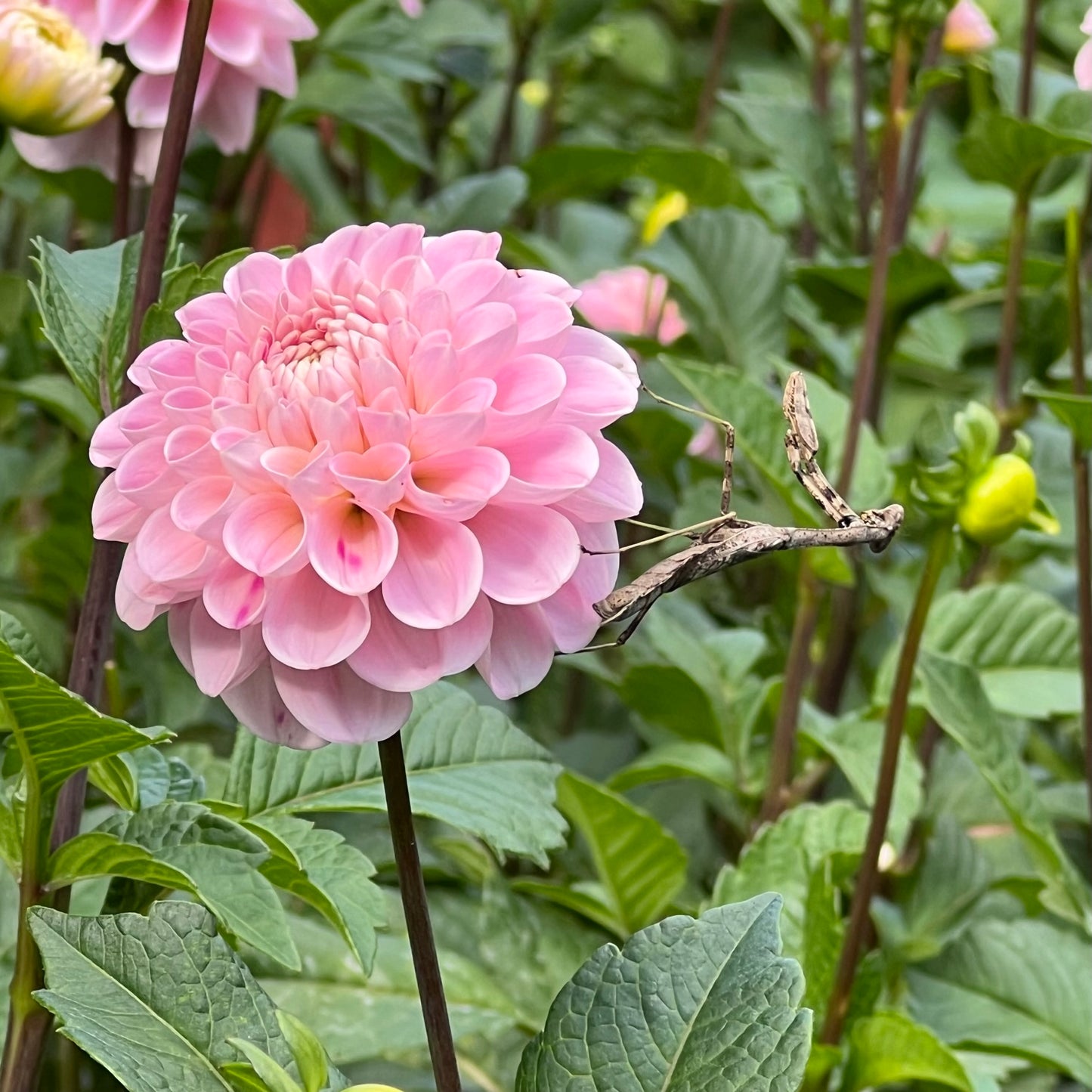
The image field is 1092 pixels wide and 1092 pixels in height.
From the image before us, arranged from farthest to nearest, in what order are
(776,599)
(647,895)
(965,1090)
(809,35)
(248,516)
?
(809,35), (776,599), (647,895), (965,1090), (248,516)

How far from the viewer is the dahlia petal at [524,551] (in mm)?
272

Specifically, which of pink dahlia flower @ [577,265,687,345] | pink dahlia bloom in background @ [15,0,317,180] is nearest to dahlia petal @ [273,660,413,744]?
pink dahlia bloom in background @ [15,0,317,180]

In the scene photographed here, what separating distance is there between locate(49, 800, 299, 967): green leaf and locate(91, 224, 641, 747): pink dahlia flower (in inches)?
1.7

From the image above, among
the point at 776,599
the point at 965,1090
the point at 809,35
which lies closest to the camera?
the point at 965,1090

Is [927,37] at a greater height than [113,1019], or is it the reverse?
Result: [927,37]

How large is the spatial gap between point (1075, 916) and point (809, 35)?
630 millimetres

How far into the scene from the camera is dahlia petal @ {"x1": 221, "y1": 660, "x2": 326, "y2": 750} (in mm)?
286

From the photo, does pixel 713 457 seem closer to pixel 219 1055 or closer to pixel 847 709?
pixel 847 709

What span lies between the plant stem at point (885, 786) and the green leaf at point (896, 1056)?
0.04 ft

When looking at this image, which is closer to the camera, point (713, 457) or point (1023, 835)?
point (1023, 835)

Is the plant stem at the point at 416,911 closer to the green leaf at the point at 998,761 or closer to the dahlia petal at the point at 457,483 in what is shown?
the dahlia petal at the point at 457,483

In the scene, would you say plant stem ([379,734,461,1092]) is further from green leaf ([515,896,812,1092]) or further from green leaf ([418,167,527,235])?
green leaf ([418,167,527,235])

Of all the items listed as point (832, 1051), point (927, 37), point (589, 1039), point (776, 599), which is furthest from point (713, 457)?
point (589, 1039)

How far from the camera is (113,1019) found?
0.27 metres
